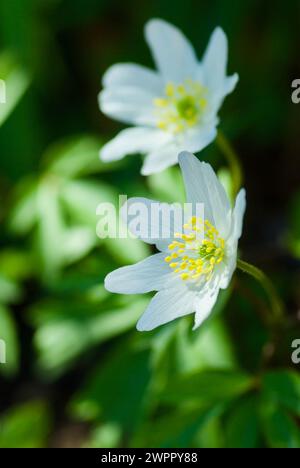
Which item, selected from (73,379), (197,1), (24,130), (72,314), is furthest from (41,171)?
(197,1)

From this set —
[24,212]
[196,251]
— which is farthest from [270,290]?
[24,212]

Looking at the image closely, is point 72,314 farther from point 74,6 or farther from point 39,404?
point 74,6

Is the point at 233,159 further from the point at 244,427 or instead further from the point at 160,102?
the point at 244,427

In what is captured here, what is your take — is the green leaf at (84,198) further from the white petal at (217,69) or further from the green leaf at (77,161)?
the white petal at (217,69)

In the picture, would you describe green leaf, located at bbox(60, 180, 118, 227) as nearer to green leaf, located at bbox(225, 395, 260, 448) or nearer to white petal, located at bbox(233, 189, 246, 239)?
green leaf, located at bbox(225, 395, 260, 448)

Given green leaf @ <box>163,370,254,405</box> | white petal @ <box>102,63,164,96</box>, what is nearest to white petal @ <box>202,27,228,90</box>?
white petal @ <box>102,63,164,96</box>

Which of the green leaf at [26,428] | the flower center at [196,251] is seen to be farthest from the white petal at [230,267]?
the green leaf at [26,428]

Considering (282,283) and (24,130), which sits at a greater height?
(24,130)

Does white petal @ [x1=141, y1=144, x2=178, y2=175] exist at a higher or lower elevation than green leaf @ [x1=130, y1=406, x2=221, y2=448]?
higher
